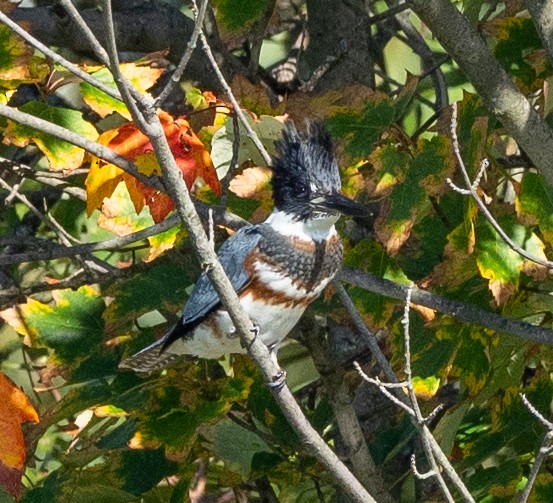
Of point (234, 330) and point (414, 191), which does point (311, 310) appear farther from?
point (414, 191)

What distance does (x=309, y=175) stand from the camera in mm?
2438

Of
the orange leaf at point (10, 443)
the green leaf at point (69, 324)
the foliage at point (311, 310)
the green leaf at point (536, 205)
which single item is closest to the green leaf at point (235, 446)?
the foliage at point (311, 310)

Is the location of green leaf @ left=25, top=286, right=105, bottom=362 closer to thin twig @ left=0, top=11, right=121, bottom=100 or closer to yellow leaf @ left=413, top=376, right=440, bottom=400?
yellow leaf @ left=413, top=376, right=440, bottom=400

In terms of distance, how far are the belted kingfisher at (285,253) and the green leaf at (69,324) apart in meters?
0.31

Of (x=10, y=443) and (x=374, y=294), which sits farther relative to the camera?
(x=374, y=294)

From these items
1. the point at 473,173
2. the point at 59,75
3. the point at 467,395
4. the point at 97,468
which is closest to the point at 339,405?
the point at 467,395

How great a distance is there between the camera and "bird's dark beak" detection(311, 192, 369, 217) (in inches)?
91.0

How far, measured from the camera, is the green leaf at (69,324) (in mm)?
2834

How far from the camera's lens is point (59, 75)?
2.47 m

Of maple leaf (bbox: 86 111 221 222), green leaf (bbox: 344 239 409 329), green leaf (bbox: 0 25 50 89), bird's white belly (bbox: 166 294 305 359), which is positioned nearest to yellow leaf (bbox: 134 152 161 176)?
maple leaf (bbox: 86 111 221 222)

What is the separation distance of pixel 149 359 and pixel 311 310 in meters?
0.42

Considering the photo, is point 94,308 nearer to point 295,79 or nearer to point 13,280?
point 13,280

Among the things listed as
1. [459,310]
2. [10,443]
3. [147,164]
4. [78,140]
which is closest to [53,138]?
[147,164]

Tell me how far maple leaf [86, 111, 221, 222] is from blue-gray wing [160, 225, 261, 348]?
0.22 meters
